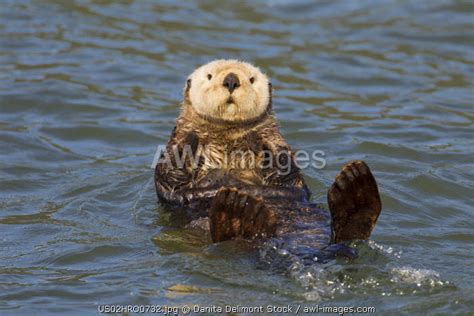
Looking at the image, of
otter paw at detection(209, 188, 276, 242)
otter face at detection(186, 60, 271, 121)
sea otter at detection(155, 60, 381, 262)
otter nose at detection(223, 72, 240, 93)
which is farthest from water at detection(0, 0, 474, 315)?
otter nose at detection(223, 72, 240, 93)

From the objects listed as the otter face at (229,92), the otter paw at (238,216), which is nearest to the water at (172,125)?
the otter paw at (238,216)

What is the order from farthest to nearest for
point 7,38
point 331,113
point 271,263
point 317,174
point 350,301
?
point 7,38
point 331,113
point 317,174
point 271,263
point 350,301

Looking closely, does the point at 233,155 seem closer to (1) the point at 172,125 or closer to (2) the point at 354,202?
(2) the point at 354,202

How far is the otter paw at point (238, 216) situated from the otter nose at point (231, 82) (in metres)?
1.01

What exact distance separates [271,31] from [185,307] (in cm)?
798

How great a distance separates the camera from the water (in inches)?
198

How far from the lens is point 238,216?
17.0 ft

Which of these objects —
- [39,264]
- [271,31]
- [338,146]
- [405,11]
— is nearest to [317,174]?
[338,146]

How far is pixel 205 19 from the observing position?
41.5ft

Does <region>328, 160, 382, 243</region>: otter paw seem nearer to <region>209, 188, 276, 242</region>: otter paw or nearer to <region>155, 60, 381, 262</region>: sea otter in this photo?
<region>155, 60, 381, 262</region>: sea otter

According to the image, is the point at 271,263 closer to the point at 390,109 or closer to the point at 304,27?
the point at 390,109

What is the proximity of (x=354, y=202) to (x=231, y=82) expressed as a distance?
4.13 ft

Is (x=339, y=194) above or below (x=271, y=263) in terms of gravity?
above

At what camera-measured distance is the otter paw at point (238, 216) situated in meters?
5.11
